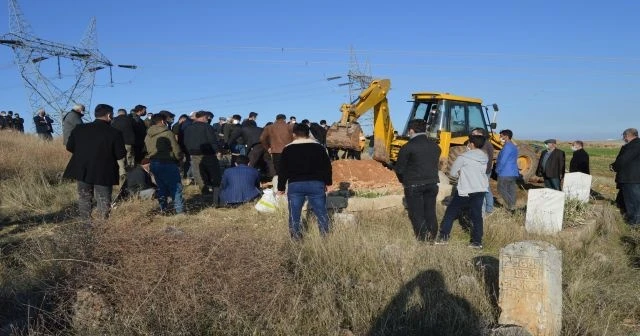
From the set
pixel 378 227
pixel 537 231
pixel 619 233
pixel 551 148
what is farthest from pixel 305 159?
pixel 551 148

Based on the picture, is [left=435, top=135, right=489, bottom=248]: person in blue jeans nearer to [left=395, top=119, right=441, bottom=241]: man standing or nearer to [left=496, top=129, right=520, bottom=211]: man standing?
[left=395, top=119, right=441, bottom=241]: man standing

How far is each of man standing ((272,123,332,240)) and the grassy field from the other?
0.60 meters

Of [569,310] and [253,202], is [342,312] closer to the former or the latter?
[569,310]

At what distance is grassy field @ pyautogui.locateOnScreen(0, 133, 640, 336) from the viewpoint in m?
3.97

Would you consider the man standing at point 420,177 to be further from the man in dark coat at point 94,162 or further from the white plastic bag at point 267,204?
the man in dark coat at point 94,162

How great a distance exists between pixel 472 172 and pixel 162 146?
15.8 feet

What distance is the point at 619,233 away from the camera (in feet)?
29.5

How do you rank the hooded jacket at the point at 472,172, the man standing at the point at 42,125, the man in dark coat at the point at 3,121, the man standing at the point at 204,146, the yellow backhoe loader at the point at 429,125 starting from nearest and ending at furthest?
1. the hooded jacket at the point at 472,172
2. the man standing at the point at 204,146
3. the yellow backhoe loader at the point at 429,125
4. the man standing at the point at 42,125
5. the man in dark coat at the point at 3,121

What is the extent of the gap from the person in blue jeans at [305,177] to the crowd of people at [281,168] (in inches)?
0.5

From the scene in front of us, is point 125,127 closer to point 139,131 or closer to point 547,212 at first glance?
point 139,131

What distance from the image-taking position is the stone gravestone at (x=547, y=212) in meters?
8.22

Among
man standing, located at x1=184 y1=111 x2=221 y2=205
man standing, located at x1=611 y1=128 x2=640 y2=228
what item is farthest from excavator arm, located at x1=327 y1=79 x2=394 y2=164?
man standing, located at x1=611 y1=128 x2=640 y2=228

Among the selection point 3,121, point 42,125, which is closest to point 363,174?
point 42,125

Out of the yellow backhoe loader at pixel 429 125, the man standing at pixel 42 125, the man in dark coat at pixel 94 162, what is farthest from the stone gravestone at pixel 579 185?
the man standing at pixel 42 125
